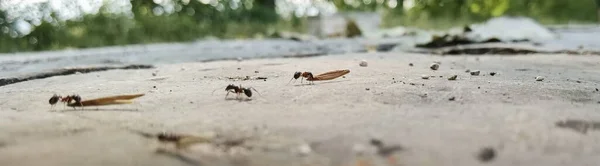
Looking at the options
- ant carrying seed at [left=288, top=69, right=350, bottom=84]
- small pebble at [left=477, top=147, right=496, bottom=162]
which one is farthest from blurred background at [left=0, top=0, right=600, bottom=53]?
small pebble at [left=477, top=147, right=496, bottom=162]

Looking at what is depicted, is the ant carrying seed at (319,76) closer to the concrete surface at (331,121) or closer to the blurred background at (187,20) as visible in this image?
the concrete surface at (331,121)

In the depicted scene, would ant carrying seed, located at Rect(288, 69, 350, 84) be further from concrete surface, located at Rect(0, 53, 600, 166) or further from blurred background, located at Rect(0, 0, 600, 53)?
blurred background, located at Rect(0, 0, 600, 53)

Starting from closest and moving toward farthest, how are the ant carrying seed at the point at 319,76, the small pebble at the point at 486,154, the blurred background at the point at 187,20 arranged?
1. the small pebble at the point at 486,154
2. the ant carrying seed at the point at 319,76
3. the blurred background at the point at 187,20

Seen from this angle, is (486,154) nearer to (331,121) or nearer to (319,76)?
(331,121)

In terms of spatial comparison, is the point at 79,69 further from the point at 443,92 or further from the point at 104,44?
the point at 104,44

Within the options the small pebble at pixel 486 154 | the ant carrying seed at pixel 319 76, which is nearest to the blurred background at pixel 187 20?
the ant carrying seed at pixel 319 76

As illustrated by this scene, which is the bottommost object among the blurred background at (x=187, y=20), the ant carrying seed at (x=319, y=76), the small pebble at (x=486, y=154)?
the small pebble at (x=486, y=154)
